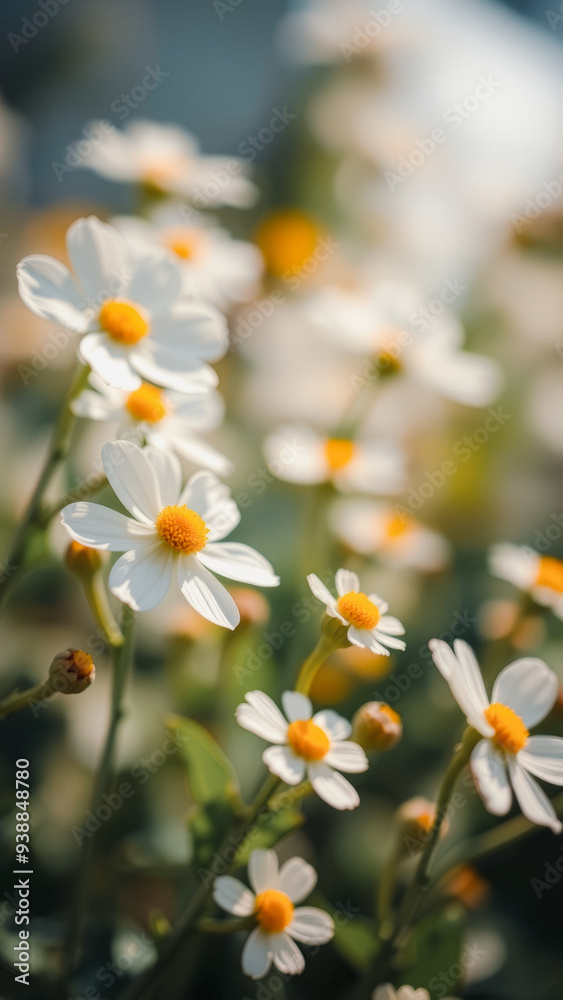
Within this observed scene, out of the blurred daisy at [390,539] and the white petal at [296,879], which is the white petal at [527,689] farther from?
the blurred daisy at [390,539]

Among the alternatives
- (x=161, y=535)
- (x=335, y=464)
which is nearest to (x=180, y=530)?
(x=161, y=535)

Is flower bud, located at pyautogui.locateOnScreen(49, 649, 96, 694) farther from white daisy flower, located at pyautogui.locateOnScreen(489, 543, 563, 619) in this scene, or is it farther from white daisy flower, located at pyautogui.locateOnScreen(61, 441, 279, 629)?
white daisy flower, located at pyautogui.locateOnScreen(489, 543, 563, 619)

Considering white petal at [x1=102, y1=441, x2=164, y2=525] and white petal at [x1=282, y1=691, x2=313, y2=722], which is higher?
white petal at [x1=102, y1=441, x2=164, y2=525]

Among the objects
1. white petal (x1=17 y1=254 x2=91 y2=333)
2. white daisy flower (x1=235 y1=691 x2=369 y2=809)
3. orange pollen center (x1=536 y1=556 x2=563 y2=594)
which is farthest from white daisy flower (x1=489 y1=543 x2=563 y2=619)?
white petal (x1=17 y1=254 x2=91 y2=333)

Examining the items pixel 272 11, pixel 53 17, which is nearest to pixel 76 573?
pixel 53 17

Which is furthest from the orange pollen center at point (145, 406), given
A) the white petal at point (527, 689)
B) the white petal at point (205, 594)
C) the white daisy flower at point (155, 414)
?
the white petal at point (527, 689)

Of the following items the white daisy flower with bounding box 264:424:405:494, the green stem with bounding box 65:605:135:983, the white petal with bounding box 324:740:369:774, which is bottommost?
the green stem with bounding box 65:605:135:983
